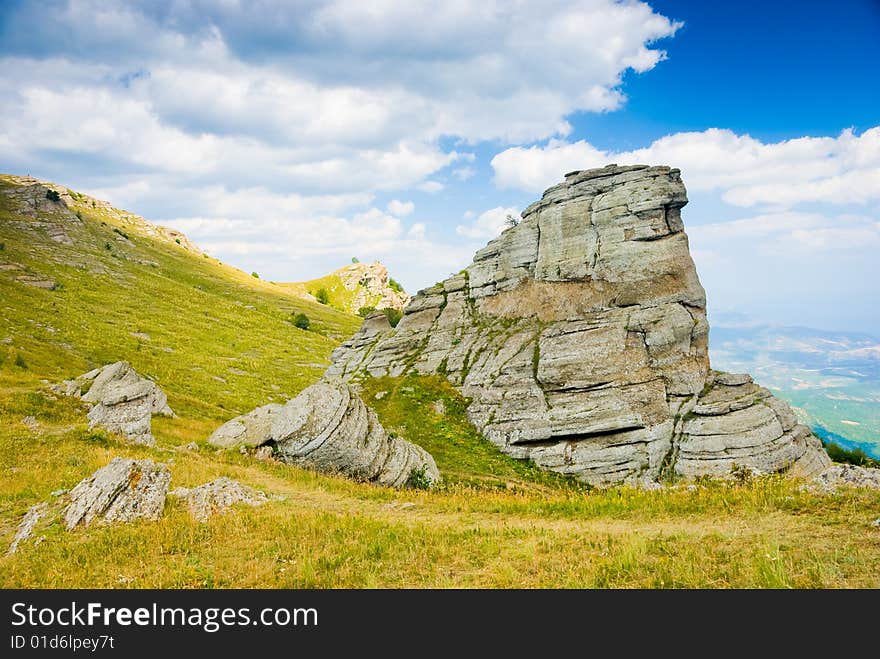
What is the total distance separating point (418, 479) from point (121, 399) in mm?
23826

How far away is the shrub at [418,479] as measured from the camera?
31031 mm

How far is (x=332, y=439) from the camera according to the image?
95.0ft

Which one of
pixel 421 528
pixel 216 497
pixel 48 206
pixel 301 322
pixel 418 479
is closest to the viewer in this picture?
pixel 421 528

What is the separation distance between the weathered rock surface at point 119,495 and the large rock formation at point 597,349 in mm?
30445

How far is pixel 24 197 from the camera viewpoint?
140500mm

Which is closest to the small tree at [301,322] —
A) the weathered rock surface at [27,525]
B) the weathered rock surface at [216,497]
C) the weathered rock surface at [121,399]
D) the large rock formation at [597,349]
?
the large rock formation at [597,349]

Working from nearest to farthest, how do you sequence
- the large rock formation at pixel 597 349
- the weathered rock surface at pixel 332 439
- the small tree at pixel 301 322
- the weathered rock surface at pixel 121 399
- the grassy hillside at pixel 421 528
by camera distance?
the grassy hillside at pixel 421 528, the weathered rock surface at pixel 332 439, the weathered rock surface at pixel 121 399, the large rock formation at pixel 597 349, the small tree at pixel 301 322

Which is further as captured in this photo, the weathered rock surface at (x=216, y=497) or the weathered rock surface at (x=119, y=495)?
the weathered rock surface at (x=216, y=497)

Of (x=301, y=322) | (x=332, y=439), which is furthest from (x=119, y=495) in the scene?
(x=301, y=322)

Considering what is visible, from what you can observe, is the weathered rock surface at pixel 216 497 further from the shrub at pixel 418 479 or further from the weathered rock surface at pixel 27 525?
the shrub at pixel 418 479

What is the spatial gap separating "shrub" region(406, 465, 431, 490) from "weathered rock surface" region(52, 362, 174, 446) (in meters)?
16.9

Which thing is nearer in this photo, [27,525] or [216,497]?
[27,525]

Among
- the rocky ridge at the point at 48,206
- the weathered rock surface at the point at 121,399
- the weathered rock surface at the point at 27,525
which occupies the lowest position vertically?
the weathered rock surface at the point at 27,525

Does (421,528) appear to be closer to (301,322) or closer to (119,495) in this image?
(119,495)
